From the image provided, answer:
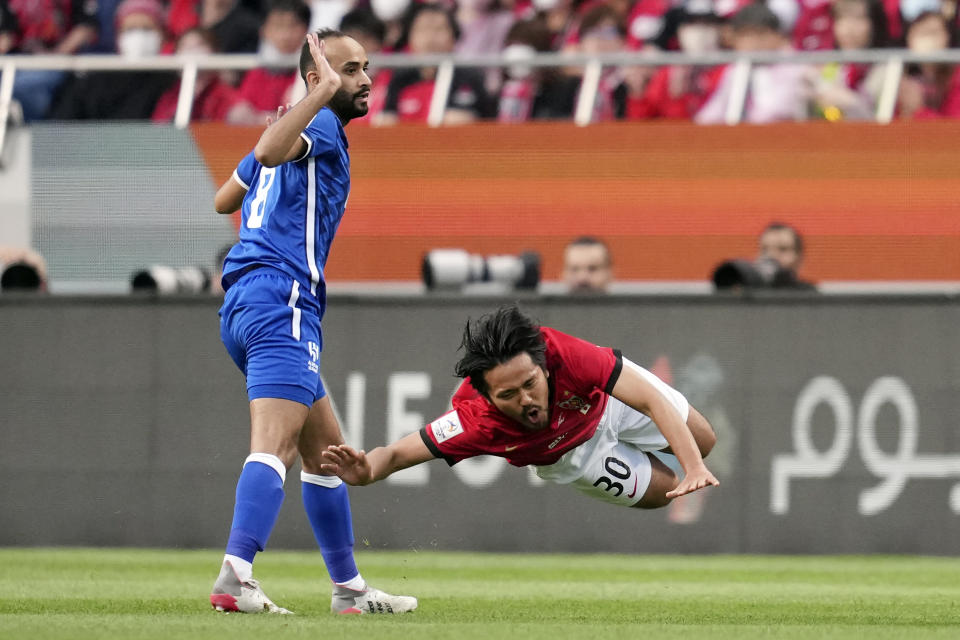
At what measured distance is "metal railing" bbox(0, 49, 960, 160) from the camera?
1154 centimetres

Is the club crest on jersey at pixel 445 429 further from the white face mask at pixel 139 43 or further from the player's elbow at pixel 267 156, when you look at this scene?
the white face mask at pixel 139 43

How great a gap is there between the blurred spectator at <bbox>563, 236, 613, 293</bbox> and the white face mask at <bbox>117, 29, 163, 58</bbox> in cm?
458

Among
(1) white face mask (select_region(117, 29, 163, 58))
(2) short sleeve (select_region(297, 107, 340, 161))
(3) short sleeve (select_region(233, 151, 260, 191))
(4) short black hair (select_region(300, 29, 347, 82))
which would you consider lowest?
(3) short sleeve (select_region(233, 151, 260, 191))

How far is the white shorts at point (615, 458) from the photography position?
23.5ft

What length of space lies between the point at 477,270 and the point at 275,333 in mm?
5018

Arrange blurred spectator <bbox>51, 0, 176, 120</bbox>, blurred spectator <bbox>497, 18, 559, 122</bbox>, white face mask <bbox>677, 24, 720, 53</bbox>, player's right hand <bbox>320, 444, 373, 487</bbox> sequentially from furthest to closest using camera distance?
white face mask <bbox>677, 24, 720, 53</bbox> → blurred spectator <bbox>51, 0, 176, 120</bbox> → blurred spectator <bbox>497, 18, 559, 122</bbox> → player's right hand <bbox>320, 444, 373, 487</bbox>

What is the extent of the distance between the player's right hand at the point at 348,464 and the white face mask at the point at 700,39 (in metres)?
7.16

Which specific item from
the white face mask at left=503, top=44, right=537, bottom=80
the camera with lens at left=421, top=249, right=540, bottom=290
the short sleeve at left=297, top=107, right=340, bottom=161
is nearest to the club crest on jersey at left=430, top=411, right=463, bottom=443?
the short sleeve at left=297, top=107, right=340, bottom=161

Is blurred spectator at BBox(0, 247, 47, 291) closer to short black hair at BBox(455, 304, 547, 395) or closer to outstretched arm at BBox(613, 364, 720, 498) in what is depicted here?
short black hair at BBox(455, 304, 547, 395)

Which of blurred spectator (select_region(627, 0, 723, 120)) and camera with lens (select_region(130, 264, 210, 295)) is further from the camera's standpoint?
blurred spectator (select_region(627, 0, 723, 120))

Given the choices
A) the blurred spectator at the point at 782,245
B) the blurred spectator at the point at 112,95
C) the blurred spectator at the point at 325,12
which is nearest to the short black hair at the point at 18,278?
the blurred spectator at the point at 112,95

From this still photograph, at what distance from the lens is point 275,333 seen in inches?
254

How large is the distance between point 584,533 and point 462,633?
5.19 m

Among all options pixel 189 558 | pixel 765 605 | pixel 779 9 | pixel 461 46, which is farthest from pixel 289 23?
pixel 765 605
